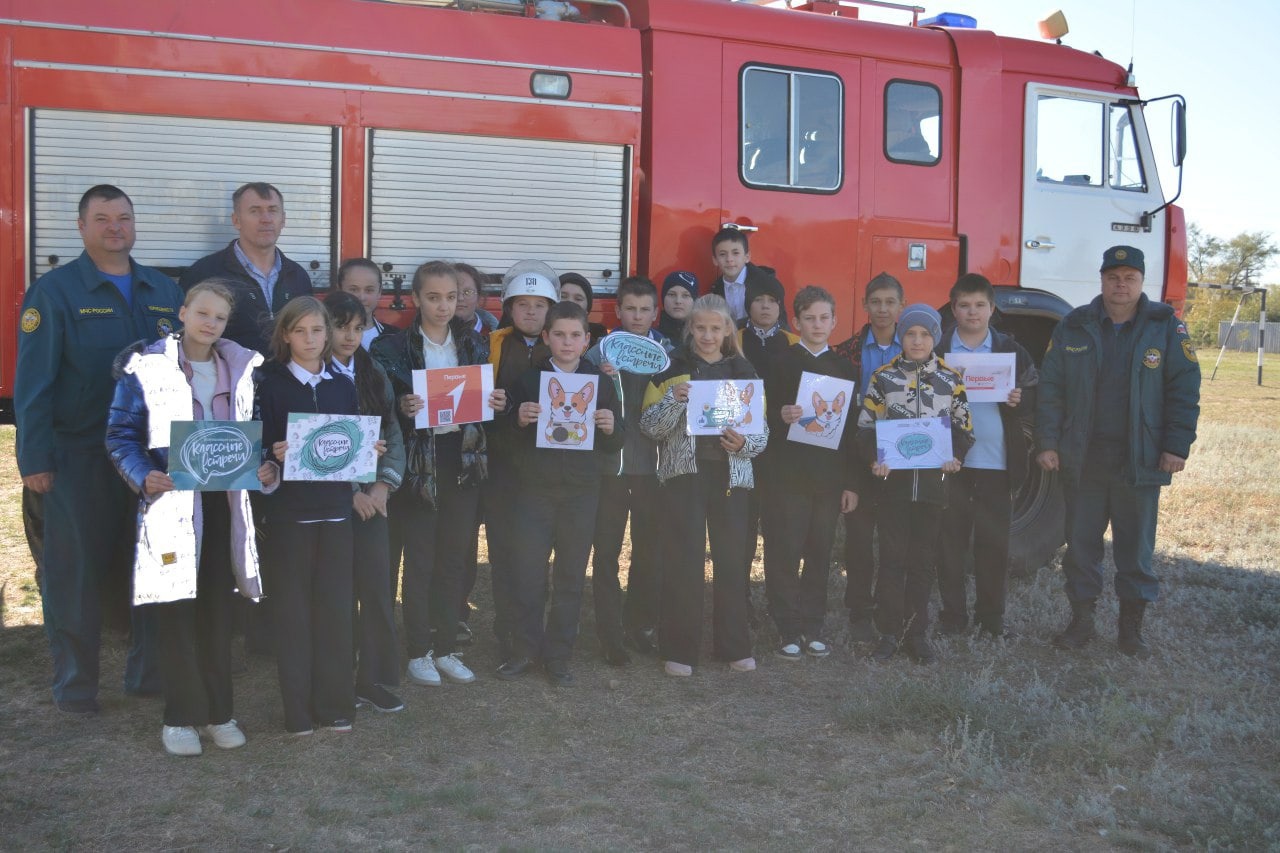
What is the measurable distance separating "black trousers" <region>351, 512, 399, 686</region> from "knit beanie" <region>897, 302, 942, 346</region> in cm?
275

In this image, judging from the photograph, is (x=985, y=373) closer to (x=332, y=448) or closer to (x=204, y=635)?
(x=332, y=448)

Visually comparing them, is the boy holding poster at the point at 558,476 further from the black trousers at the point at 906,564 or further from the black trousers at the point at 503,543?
the black trousers at the point at 906,564

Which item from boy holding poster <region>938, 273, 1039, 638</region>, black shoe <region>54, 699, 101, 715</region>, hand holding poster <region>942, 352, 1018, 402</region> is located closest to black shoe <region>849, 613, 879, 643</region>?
boy holding poster <region>938, 273, 1039, 638</region>

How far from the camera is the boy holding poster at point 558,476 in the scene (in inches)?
211

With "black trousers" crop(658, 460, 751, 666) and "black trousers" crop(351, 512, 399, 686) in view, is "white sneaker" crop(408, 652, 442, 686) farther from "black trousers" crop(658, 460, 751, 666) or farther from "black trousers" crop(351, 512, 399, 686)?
"black trousers" crop(658, 460, 751, 666)

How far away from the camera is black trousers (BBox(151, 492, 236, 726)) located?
14.9 feet

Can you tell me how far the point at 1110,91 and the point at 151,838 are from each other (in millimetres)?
7329

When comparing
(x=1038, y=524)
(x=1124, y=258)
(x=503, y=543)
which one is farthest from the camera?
(x=1038, y=524)

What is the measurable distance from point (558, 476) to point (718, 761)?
4.92ft

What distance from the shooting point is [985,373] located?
6.20 meters

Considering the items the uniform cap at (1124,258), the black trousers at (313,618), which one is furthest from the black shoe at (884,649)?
the black trousers at (313,618)

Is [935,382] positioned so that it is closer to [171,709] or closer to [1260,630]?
[1260,630]

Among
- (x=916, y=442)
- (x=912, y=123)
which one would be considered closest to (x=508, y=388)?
(x=916, y=442)

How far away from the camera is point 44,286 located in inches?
195
